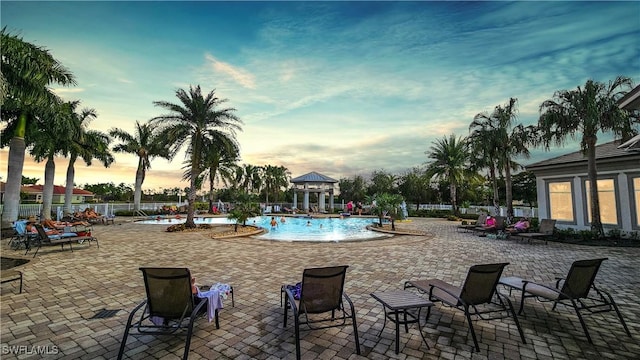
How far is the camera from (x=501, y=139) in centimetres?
1689

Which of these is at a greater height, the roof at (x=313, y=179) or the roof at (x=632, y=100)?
the roof at (x=313, y=179)

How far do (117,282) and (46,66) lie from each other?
9634 mm

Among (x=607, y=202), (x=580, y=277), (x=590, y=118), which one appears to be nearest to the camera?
(x=580, y=277)

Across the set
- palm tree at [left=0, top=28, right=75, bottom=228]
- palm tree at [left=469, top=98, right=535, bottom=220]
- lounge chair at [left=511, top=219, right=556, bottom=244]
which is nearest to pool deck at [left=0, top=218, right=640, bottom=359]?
lounge chair at [left=511, top=219, right=556, bottom=244]

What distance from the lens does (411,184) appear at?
1567 inches

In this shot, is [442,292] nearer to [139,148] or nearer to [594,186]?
[594,186]

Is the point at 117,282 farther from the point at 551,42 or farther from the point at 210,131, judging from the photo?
the point at 551,42

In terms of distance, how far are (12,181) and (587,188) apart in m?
28.4

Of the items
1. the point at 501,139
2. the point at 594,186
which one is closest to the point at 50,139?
the point at 501,139

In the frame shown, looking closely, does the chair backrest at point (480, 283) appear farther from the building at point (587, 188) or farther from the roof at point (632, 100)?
the building at point (587, 188)

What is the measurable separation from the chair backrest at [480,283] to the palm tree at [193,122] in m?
15.2

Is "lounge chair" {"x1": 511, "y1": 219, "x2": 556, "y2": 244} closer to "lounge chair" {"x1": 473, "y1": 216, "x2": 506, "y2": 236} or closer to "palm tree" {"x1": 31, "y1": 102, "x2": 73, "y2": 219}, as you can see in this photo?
"lounge chair" {"x1": 473, "y1": 216, "x2": 506, "y2": 236}

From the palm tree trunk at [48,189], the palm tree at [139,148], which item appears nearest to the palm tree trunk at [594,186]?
the palm tree trunk at [48,189]

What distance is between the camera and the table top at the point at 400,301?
3.25 meters
